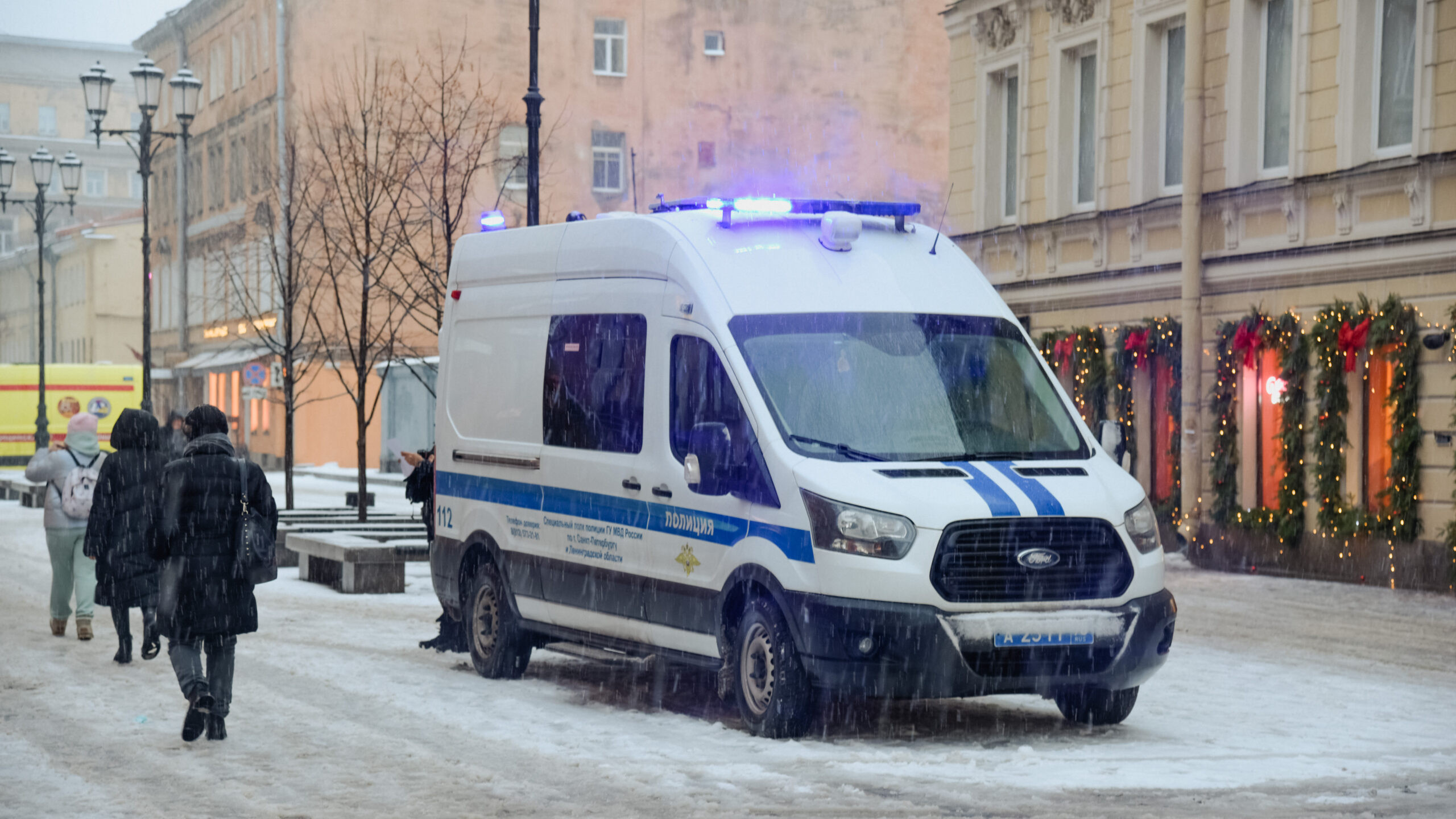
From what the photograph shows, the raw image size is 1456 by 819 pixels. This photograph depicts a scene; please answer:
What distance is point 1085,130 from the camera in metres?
24.9

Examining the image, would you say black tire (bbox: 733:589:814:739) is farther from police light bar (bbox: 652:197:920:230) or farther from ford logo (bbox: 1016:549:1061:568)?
police light bar (bbox: 652:197:920:230)

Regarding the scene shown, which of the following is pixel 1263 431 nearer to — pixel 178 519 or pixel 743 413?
pixel 743 413

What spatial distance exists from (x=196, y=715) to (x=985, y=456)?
392 centimetres

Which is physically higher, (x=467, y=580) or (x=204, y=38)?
(x=204, y=38)

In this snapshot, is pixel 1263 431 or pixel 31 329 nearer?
pixel 1263 431

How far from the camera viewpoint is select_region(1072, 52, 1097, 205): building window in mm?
24656

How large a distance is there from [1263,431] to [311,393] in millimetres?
36137

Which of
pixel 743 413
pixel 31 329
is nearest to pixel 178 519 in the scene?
pixel 743 413

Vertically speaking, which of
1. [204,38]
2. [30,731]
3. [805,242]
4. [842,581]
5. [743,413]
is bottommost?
[30,731]

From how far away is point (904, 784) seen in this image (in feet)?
27.1

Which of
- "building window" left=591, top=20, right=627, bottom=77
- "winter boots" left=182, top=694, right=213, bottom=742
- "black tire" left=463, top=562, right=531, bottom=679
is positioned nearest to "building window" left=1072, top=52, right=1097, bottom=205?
"black tire" left=463, top=562, right=531, bottom=679

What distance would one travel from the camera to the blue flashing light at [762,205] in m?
10.7

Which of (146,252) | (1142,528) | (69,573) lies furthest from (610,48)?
(1142,528)

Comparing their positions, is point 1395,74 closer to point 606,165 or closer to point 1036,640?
point 1036,640
